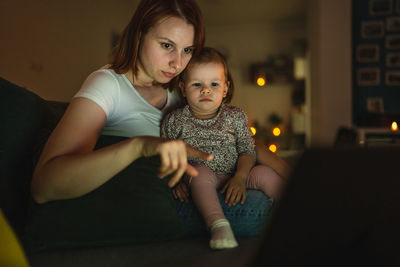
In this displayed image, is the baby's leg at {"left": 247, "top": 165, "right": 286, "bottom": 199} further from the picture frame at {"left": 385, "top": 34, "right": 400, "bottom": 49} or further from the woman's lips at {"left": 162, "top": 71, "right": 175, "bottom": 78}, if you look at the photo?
the picture frame at {"left": 385, "top": 34, "right": 400, "bottom": 49}

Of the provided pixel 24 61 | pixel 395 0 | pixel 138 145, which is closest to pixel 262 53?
pixel 395 0

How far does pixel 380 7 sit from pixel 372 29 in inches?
11.7

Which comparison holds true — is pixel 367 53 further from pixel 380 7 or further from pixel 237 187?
pixel 237 187

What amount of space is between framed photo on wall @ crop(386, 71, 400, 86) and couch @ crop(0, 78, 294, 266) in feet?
14.9

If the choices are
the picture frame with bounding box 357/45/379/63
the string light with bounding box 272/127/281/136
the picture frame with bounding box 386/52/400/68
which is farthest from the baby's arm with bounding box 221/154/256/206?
the string light with bounding box 272/127/281/136

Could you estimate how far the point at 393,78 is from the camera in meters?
4.84

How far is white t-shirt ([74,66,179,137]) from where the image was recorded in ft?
3.56

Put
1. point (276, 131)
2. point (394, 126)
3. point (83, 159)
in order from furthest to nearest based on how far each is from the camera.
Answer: point (276, 131)
point (394, 126)
point (83, 159)

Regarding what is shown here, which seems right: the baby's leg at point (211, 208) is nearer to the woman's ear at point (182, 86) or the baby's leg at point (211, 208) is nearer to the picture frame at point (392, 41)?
the woman's ear at point (182, 86)

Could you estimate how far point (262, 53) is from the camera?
7859 millimetres

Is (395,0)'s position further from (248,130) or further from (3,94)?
(3,94)

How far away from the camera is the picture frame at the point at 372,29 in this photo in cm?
481

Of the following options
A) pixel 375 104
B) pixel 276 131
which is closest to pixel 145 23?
pixel 375 104

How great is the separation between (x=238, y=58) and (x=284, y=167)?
7.01m
